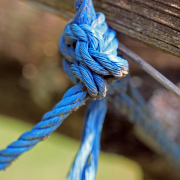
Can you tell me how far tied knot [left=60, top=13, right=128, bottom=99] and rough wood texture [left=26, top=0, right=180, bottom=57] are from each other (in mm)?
64

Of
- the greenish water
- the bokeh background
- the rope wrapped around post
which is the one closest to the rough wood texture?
the rope wrapped around post

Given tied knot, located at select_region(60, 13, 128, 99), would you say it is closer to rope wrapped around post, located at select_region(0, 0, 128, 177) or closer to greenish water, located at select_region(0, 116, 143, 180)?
rope wrapped around post, located at select_region(0, 0, 128, 177)

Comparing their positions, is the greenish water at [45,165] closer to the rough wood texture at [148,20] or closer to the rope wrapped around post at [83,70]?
the rope wrapped around post at [83,70]

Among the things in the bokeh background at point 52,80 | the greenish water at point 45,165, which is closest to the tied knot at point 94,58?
the bokeh background at point 52,80

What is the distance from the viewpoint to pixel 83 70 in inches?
17.9

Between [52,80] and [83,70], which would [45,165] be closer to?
[52,80]

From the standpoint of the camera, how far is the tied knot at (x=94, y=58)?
0.44 m

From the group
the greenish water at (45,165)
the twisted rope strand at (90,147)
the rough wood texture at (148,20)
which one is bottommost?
the greenish water at (45,165)

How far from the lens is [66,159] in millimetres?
3117

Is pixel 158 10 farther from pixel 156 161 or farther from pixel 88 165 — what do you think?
pixel 156 161

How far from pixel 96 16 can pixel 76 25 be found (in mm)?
68

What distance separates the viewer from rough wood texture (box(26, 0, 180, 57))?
459 millimetres

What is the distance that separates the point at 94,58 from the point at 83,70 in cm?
4

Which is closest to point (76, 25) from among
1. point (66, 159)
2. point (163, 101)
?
point (163, 101)
